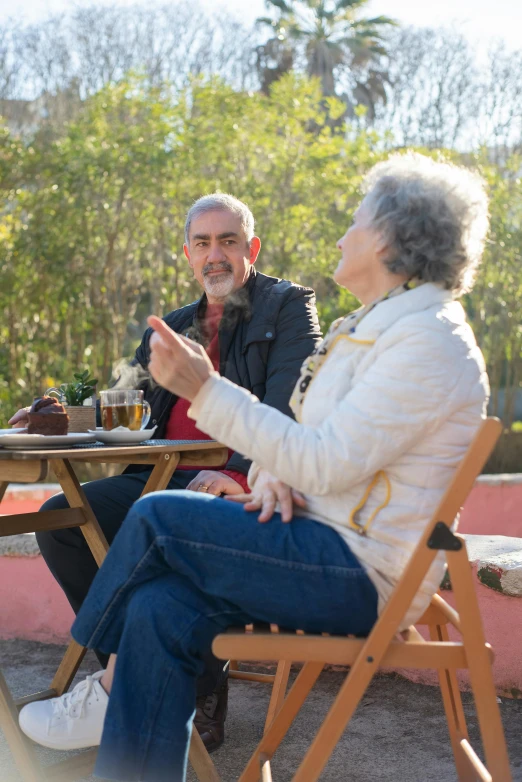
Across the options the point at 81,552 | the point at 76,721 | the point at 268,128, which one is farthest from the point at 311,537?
the point at 268,128

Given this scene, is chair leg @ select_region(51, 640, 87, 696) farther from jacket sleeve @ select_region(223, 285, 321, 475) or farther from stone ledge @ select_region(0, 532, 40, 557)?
stone ledge @ select_region(0, 532, 40, 557)

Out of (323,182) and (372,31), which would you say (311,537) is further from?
(372,31)

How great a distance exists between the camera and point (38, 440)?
253 centimetres

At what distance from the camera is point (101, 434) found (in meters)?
2.72

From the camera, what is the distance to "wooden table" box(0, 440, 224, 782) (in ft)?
7.96

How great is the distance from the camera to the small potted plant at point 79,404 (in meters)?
2.85

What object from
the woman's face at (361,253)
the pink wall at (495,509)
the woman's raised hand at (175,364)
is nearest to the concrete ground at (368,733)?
the woman's raised hand at (175,364)

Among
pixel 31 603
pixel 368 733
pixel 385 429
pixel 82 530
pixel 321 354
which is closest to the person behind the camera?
pixel 385 429

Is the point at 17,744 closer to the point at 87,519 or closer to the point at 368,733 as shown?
the point at 87,519

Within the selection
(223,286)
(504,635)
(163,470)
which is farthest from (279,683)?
(223,286)

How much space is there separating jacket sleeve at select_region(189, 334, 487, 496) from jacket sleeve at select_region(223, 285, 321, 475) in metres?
1.28

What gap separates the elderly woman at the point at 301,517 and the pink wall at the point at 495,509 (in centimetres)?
431

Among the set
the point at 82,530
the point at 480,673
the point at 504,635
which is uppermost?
the point at 480,673

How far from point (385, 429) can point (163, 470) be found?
114 centimetres
